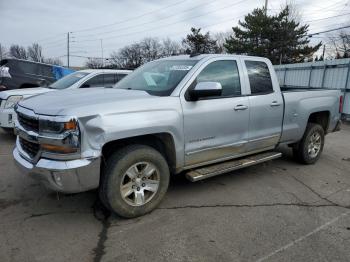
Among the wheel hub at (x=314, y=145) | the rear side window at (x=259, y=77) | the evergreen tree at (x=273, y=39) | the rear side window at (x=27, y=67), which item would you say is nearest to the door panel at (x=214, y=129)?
the rear side window at (x=259, y=77)

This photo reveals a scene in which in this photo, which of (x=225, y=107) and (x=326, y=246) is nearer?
(x=326, y=246)

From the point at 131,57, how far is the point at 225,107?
66867 mm

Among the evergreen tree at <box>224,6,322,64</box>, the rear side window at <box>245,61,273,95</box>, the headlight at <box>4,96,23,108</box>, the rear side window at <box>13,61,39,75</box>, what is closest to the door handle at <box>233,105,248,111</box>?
the rear side window at <box>245,61,273,95</box>

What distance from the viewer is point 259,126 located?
16.0ft

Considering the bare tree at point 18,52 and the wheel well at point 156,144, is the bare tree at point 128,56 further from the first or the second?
the wheel well at point 156,144

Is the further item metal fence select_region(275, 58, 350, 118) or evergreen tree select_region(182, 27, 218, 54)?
Answer: evergreen tree select_region(182, 27, 218, 54)

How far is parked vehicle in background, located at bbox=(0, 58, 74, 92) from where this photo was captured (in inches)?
→ 427

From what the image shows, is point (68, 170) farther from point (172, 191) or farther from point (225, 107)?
point (225, 107)

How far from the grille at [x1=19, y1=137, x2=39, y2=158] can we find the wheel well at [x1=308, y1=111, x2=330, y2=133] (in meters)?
4.90

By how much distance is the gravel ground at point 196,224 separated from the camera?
10.0 feet

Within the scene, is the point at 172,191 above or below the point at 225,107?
below

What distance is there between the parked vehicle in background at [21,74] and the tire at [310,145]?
314 inches

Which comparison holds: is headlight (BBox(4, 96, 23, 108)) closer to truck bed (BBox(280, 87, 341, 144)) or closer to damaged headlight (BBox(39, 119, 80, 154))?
damaged headlight (BBox(39, 119, 80, 154))

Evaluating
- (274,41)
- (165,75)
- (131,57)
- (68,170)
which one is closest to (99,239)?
(68,170)
